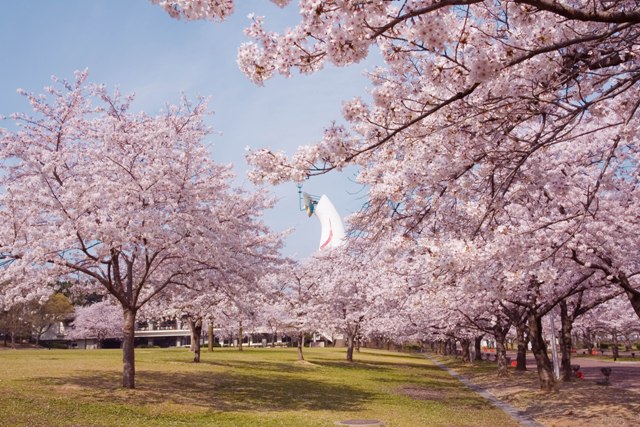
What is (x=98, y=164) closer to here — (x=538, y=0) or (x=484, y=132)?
(x=484, y=132)

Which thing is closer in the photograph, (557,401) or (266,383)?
(557,401)

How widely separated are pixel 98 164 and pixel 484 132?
41.7ft

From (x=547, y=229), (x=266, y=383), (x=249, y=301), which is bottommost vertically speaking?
(x=266, y=383)

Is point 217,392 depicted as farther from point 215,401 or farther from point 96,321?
point 96,321

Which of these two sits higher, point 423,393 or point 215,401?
point 215,401

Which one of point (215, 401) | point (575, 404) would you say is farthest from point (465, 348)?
point (215, 401)

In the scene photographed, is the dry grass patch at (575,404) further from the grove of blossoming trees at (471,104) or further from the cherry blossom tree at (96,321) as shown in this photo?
the cherry blossom tree at (96,321)

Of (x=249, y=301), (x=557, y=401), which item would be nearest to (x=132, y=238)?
(x=249, y=301)

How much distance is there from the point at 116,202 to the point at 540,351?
55.7 ft

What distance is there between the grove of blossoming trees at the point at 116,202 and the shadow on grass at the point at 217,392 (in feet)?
4.72

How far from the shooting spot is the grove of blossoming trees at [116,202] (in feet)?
50.0

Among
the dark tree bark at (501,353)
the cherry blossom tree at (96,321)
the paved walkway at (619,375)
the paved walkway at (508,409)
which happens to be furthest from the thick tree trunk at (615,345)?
the cherry blossom tree at (96,321)

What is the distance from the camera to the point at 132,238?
14.8 metres

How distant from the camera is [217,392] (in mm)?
19984
